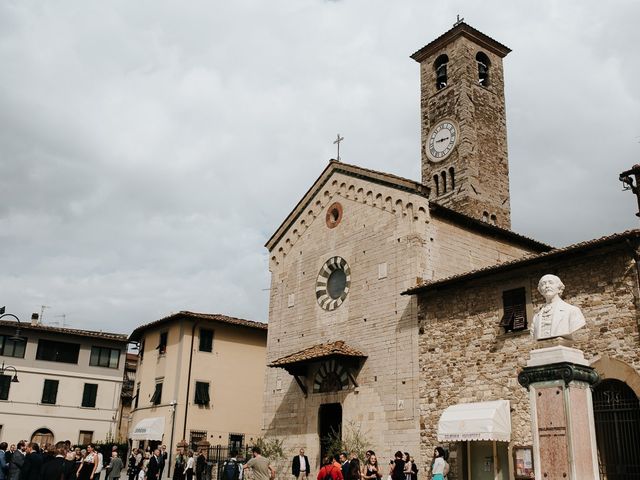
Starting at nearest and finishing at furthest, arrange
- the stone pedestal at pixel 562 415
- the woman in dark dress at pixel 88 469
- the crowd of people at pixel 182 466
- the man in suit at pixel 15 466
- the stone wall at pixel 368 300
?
the stone pedestal at pixel 562 415
the crowd of people at pixel 182 466
the man in suit at pixel 15 466
the woman in dark dress at pixel 88 469
the stone wall at pixel 368 300

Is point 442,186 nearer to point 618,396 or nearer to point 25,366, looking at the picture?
point 618,396

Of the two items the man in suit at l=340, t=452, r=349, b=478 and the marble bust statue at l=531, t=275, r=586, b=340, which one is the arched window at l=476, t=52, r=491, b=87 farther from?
the marble bust statue at l=531, t=275, r=586, b=340

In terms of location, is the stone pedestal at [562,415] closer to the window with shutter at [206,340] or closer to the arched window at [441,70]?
the window with shutter at [206,340]

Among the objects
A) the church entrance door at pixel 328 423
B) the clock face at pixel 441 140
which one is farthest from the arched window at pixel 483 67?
the church entrance door at pixel 328 423

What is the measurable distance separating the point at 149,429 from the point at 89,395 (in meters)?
10.2

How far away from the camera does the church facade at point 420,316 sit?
15.5 meters

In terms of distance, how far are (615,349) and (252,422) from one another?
73.4 ft

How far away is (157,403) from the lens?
A: 1284 inches

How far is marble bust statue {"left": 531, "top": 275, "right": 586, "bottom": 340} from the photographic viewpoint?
9.55 m

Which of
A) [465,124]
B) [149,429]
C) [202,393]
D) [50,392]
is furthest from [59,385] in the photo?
[465,124]

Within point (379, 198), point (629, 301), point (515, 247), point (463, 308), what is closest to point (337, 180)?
point (379, 198)

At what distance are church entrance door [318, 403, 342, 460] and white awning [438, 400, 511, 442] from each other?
553 cm

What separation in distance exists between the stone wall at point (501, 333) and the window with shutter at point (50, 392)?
27.6 m

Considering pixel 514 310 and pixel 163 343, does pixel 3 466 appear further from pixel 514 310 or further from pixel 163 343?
pixel 163 343
